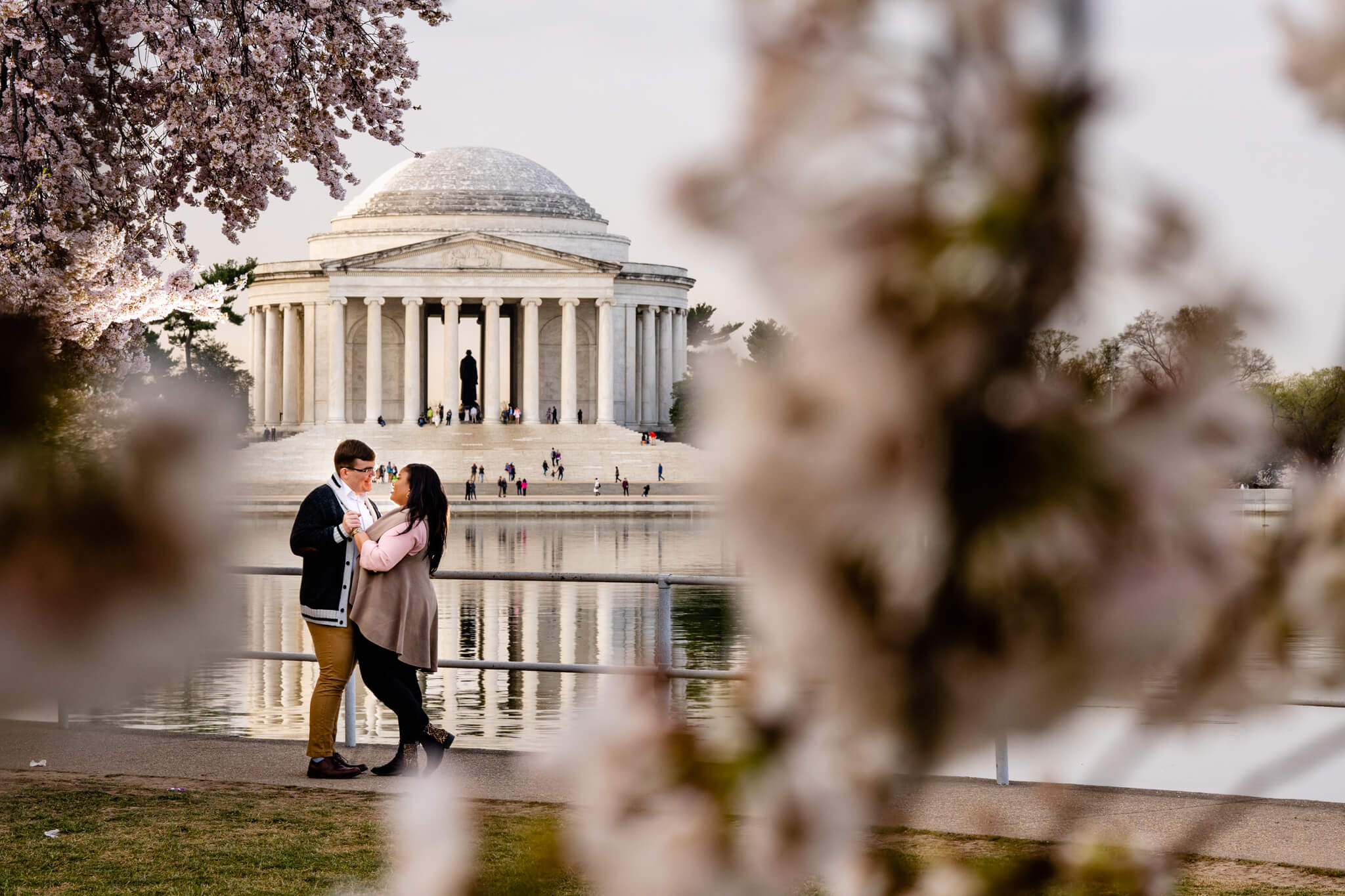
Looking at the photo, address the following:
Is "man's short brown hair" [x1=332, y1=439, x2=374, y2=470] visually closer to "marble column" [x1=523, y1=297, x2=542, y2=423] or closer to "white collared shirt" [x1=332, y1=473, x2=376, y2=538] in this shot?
"white collared shirt" [x1=332, y1=473, x2=376, y2=538]

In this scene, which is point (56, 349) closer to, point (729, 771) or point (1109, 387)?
point (729, 771)

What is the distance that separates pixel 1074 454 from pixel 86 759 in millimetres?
10135

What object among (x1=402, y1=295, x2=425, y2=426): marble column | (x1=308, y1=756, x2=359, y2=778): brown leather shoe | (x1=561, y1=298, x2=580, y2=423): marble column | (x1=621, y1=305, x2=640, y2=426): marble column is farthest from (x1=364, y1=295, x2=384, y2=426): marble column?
(x1=308, y1=756, x2=359, y2=778): brown leather shoe

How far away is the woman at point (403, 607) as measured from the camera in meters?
8.69

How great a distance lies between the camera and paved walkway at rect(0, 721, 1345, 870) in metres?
6.98

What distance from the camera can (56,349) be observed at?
87 cm

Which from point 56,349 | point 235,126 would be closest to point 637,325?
point 235,126

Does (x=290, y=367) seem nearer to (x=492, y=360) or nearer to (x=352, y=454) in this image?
(x=492, y=360)

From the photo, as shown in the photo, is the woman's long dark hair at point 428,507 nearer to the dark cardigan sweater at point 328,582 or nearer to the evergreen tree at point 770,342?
the dark cardigan sweater at point 328,582

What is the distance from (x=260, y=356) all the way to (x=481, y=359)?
1306 centimetres

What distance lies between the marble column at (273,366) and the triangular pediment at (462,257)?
10.3m

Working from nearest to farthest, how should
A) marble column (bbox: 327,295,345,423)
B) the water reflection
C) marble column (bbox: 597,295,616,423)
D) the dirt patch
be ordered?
the water reflection → the dirt patch → marble column (bbox: 597,295,616,423) → marble column (bbox: 327,295,345,423)

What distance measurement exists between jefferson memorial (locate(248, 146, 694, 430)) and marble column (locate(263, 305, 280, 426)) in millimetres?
115

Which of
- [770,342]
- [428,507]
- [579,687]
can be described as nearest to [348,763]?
[428,507]
